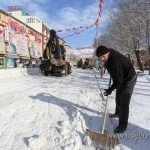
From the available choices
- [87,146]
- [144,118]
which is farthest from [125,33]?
[87,146]

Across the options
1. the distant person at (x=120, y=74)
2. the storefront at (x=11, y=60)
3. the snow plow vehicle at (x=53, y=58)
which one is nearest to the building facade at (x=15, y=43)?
the storefront at (x=11, y=60)

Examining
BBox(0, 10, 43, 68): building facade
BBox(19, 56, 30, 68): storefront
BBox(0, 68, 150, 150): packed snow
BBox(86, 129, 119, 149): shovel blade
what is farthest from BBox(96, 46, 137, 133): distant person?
BBox(19, 56, 30, 68): storefront

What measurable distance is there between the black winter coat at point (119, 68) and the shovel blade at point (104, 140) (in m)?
1.10

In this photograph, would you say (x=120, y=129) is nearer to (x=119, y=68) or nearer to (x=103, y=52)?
(x=119, y=68)

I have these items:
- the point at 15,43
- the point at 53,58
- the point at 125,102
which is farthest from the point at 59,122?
the point at 15,43

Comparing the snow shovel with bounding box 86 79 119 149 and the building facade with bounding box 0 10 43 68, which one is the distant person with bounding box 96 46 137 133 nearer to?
the snow shovel with bounding box 86 79 119 149

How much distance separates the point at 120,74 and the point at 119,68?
111 mm

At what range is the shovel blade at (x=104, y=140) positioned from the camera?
5652 mm

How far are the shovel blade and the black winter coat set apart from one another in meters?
1.10

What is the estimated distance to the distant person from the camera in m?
6.42

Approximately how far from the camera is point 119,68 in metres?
6.43

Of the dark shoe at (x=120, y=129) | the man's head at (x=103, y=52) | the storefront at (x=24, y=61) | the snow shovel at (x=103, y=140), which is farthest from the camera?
the storefront at (x=24, y=61)

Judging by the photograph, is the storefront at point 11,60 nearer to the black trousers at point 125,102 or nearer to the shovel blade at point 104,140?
the black trousers at point 125,102

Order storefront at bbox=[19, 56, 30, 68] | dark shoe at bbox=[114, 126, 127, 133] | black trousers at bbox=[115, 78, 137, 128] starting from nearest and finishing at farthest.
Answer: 1. dark shoe at bbox=[114, 126, 127, 133]
2. black trousers at bbox=[115, 78, 137, 128]
3. storefront at bbox=[19, 56, 30, 68]
